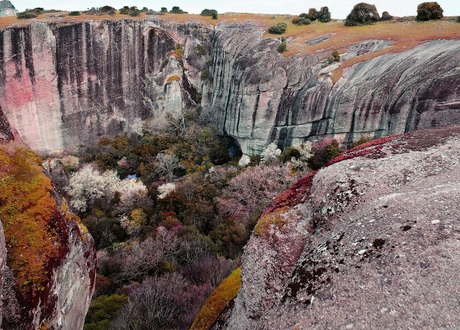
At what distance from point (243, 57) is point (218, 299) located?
27663mm

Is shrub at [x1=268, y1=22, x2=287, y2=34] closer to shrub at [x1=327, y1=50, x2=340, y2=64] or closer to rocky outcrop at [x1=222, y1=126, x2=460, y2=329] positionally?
shrub at [x1=327, y1=50, x2=340, y2=64]

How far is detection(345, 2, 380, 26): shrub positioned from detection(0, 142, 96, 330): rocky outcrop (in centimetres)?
3676

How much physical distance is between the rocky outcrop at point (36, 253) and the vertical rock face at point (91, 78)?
35269mm

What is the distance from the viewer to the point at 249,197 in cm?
2386

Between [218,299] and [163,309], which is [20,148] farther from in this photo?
[163,309]

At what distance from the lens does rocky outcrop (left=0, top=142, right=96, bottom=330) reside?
6.72m

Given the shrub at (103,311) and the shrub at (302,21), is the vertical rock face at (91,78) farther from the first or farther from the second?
the shrub at (103,311)

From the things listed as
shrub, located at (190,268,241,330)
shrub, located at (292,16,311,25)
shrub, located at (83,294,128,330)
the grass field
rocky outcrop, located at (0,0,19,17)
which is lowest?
shrub, located at (83,294,128,330)

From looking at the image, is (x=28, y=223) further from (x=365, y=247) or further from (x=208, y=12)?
(x=208, y=12)

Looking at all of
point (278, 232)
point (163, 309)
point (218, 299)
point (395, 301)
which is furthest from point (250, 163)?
point (395, 301)

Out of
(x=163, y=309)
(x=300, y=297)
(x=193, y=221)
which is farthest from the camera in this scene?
(x=193, y=221)

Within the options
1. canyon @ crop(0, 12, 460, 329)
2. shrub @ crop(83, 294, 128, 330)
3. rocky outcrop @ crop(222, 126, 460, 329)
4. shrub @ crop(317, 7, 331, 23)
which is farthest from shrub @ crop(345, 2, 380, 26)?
shrub @ crop(83, 294, 128, 330)

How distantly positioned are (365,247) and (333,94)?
22223mm

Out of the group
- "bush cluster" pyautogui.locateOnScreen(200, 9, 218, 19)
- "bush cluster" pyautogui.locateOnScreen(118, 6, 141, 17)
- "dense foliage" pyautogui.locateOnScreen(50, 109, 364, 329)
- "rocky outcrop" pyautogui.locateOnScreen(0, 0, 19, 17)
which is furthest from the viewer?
"rocky outcrop" pyautogui.locateOnScreen(0, 0, 19, 17)
